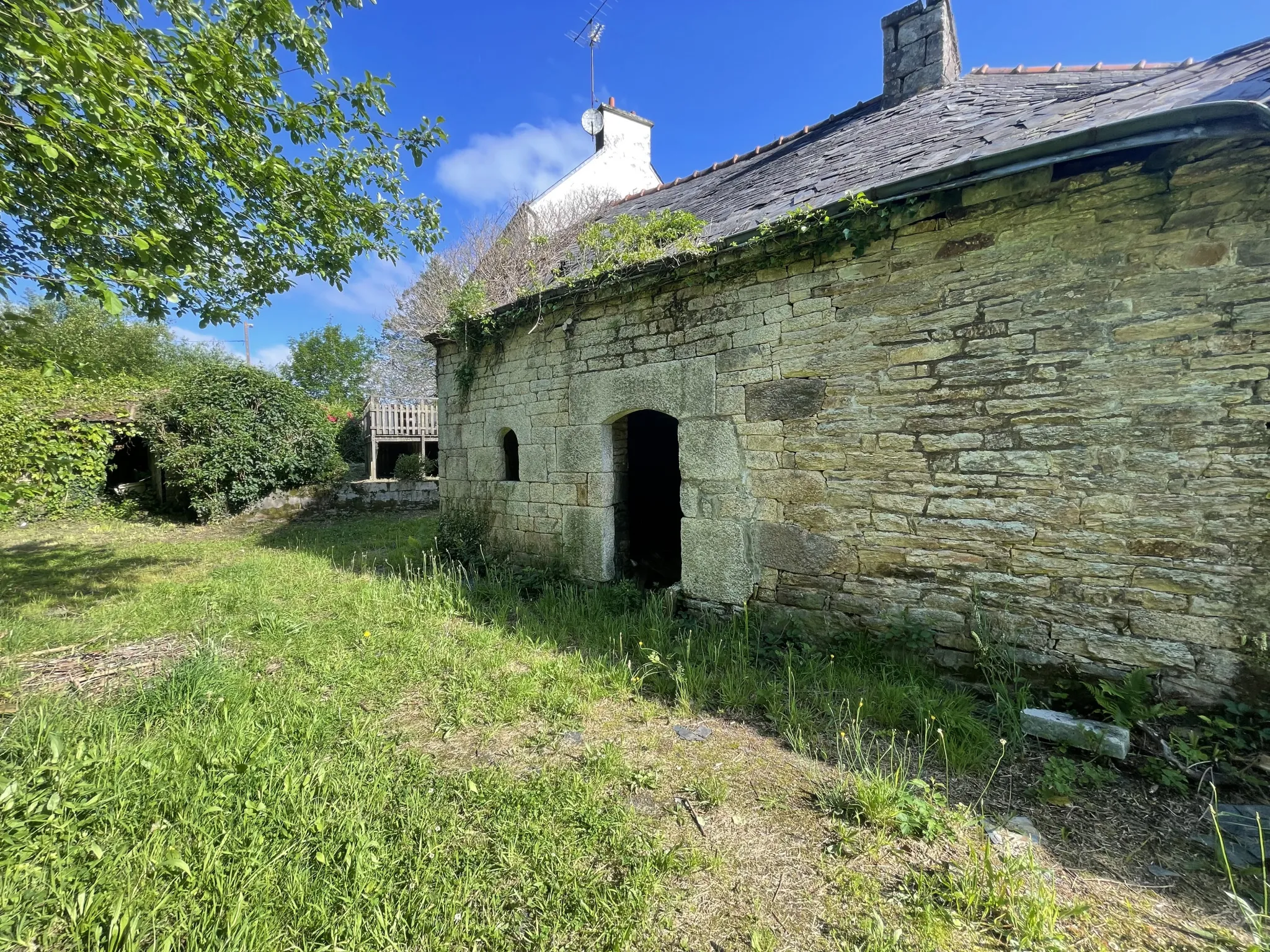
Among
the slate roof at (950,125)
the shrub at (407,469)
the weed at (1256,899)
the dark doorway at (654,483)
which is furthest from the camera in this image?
the shrub at (407,469)

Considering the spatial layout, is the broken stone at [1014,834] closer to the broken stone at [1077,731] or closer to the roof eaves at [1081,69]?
the broken stone at [1077,731]

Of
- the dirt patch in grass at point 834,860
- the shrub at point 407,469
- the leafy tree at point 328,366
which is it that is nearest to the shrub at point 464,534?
the dirt patch in grass at point 834,860

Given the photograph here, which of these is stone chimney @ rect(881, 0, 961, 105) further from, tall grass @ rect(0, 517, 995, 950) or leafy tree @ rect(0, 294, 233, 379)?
leafy tree @ rect(0, 294, 233, 379)

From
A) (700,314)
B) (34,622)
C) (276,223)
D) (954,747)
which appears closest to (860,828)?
(954,747)

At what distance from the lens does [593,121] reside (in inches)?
508

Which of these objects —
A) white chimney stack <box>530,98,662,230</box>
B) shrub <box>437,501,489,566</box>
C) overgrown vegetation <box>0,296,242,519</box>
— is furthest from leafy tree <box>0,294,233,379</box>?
white chimney stack <box>530,98,662,230</box>

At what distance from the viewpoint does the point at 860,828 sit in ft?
7.27

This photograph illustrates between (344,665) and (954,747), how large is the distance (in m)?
3.96

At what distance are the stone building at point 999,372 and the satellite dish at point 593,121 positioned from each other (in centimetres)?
949

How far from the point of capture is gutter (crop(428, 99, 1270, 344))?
242 centimetres

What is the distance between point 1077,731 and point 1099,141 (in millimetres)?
3170

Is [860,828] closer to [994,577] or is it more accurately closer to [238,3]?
[994,577]

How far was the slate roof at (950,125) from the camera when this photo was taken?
3.01m

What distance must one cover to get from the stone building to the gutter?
0.04ft
